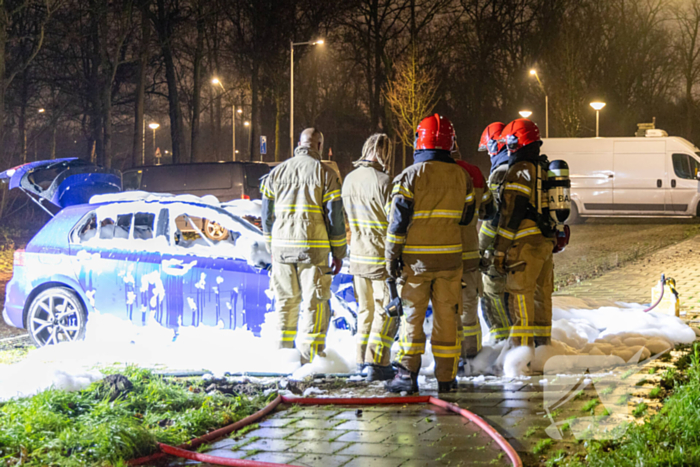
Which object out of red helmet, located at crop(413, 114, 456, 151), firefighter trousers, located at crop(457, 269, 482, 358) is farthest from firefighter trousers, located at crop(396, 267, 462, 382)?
red helmet, located at crop(413, 114, 456, 151)

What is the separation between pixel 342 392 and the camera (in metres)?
5.17

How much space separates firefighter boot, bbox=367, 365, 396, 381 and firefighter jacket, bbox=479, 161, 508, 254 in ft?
4.72

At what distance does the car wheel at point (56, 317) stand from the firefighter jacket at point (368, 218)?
2914 mm

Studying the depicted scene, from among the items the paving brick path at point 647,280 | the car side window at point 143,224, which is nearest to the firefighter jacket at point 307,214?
the car side window at point 143,224

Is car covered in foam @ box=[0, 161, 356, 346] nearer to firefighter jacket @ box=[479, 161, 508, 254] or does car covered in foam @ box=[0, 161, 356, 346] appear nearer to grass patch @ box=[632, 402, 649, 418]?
firefighter jacket @ box=[479, 161, 508, 254]

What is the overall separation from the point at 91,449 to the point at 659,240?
1564cm

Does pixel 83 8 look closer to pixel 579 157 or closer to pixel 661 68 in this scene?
pixel 579 157

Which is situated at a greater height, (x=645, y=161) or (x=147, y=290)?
(x=645, y=161)

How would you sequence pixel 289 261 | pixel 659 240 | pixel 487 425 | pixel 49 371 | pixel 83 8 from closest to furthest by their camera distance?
1. pixel 487 425
2. pixel 49 371
3. pixel 289 261
4. pixel 659 240
5. pixel 83 8

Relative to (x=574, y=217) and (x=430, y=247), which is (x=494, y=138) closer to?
(x=430, y=247)

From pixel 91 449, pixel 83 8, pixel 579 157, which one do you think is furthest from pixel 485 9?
pixel 91 449

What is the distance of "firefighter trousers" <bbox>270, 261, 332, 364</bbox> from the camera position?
5898 mm

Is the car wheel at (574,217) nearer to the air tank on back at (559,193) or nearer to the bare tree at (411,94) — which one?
the bare tree at (411,94)

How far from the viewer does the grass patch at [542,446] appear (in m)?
3.78
